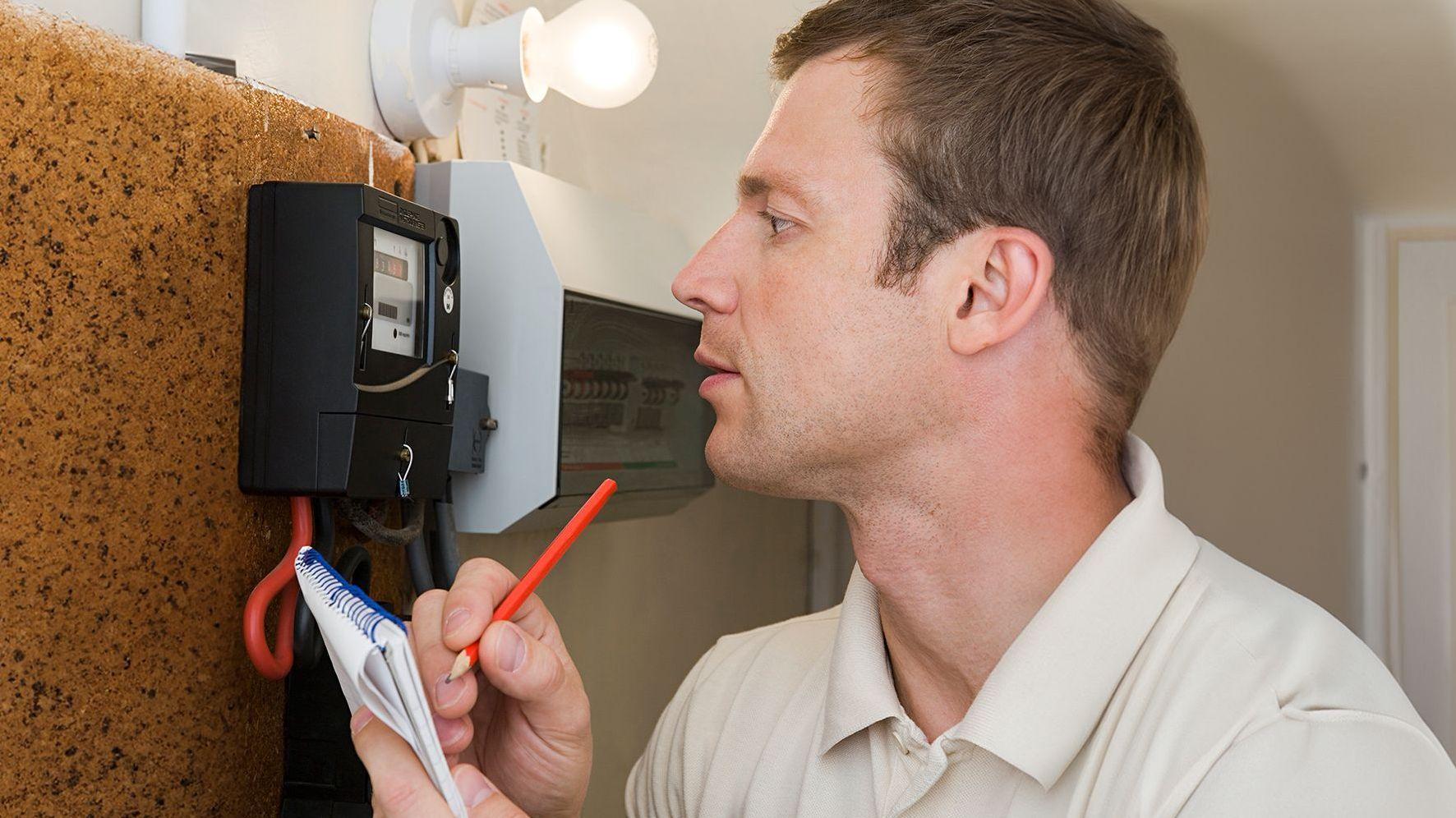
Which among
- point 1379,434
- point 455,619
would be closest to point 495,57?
point 455,619

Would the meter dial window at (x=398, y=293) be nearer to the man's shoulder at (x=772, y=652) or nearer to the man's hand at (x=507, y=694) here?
the man's hand at (x=507, y=694)

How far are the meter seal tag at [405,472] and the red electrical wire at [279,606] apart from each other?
82 mm

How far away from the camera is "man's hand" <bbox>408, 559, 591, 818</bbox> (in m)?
0.88

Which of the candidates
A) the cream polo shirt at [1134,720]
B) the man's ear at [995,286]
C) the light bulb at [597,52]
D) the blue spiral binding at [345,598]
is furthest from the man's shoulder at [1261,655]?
the light bulb at [597,52]

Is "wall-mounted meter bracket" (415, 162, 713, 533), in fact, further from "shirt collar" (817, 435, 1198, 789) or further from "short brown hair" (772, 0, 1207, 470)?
"shirt collar" (817, 435, 1198, 789)

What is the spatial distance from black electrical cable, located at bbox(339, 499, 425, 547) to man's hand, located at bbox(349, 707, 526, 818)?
328 millimetres

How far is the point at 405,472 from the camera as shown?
1.13 m

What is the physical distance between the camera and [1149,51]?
1212 millimetres

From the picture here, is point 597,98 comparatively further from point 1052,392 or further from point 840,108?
point 1052,392

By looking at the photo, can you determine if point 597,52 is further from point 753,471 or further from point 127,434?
point 127,434

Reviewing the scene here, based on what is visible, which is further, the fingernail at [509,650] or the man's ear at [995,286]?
the man's ear at [995,286]

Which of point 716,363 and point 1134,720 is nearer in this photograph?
point 1134,720

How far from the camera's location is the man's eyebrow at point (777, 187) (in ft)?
3.66

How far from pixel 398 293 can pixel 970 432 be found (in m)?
0.53
